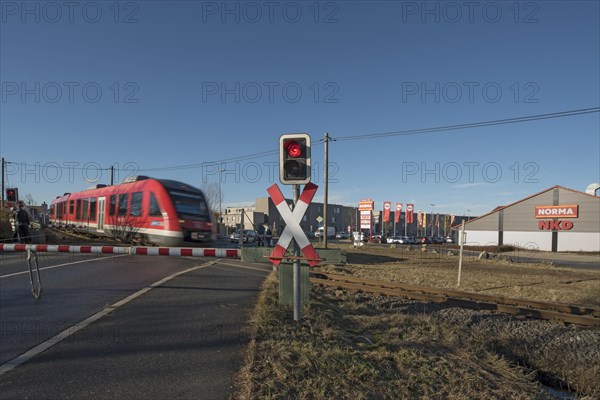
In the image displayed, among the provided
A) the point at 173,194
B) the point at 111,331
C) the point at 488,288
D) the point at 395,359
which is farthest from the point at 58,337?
the point at 488,288

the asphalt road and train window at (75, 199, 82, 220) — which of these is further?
train window at (75, 199, 82, 220)

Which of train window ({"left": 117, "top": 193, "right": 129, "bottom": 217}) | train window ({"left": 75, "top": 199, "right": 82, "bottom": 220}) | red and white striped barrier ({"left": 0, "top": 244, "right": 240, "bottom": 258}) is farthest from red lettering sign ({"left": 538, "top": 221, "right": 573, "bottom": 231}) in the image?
red and white striped barrier ({"left": 0, "top": 244, "right": 240, "bottom": 258})

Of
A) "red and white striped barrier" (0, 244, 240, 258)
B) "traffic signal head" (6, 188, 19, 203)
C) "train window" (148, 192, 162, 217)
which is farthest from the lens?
"traffic signal head" (6, 188, 19, 203)

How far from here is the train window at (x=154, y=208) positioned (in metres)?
15.8

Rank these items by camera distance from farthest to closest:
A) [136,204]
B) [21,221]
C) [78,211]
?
1. [78,211]
2. [136,204]
3. [21,221]

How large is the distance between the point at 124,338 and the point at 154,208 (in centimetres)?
1179

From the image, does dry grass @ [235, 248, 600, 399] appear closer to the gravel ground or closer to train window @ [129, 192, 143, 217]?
the gravel ground

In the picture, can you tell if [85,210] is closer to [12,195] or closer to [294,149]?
[12,195]

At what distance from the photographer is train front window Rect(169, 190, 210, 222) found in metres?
15.9

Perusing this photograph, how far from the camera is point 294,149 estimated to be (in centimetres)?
536

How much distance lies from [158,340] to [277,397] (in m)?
2.09

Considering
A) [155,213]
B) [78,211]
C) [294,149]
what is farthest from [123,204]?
[294,149]

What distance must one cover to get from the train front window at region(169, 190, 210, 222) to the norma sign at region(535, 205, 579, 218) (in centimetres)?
4855

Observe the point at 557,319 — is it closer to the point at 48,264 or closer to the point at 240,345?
the point at 240,345
